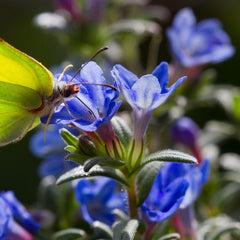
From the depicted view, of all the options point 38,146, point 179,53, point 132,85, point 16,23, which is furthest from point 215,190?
point 16,23

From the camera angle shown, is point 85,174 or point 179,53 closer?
point 85,174

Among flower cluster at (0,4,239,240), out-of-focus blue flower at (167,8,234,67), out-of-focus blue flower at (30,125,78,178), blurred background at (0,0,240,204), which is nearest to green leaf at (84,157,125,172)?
flower cluster at (0,4,239,240)

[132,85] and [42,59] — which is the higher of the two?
[132,85]

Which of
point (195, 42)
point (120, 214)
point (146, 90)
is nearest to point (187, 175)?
point (120, 214)

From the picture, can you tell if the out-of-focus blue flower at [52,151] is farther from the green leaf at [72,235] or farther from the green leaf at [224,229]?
the green leaf at [224,229]

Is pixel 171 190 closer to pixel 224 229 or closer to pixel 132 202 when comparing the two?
pixel 132 202

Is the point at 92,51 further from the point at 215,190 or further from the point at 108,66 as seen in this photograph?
the point at 215,190

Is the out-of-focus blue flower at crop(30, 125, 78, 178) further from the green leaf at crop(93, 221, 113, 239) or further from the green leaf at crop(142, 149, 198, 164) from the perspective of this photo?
the green leaf at crop(142, 149, 198, 164)
